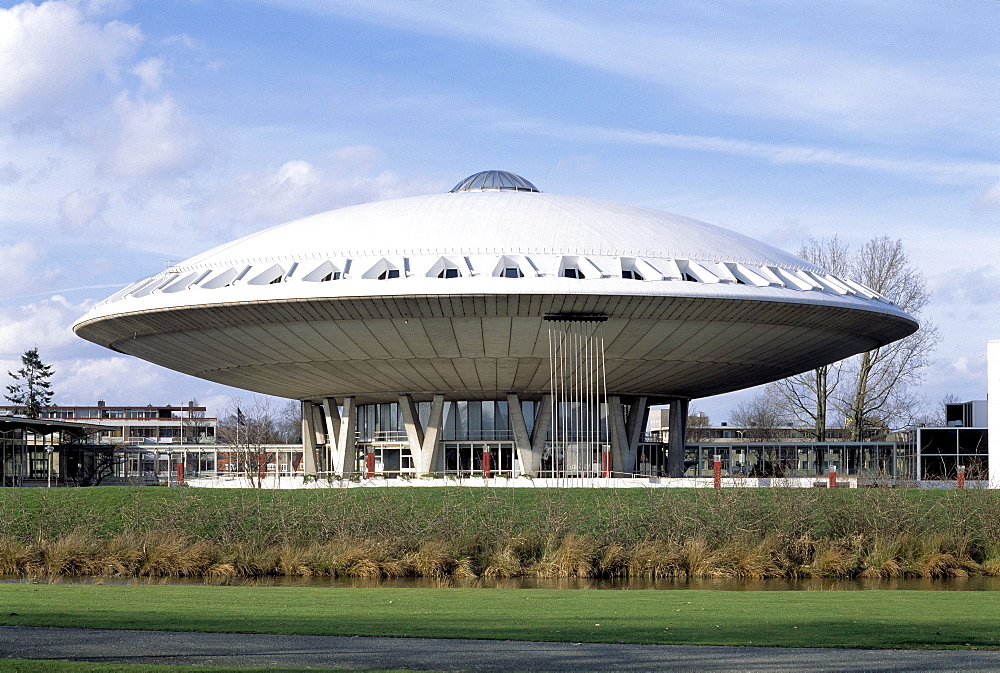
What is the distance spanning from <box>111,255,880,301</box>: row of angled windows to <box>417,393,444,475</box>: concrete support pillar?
8.39m

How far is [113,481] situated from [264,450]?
10.8 meters

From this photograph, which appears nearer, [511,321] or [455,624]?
[455,624]

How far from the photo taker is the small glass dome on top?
47.9 meters

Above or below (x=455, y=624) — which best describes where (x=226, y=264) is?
above

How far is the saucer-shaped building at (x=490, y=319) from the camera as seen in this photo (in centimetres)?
3516

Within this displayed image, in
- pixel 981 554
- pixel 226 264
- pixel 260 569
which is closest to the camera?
pixel 260 569

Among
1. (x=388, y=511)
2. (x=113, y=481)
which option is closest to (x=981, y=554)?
(x=388, y=511)

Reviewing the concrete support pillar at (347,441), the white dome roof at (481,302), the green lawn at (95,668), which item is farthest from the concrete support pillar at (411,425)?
the green lawn at (95,668)

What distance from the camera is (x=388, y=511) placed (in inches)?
1019

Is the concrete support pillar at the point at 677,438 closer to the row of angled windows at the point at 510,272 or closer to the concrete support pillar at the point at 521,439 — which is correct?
the concrete support pillar at the point at 521,439

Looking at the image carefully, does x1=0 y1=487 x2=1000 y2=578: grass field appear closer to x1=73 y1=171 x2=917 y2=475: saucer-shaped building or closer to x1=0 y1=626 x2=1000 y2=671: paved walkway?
x1=73 y1=171 x2=917 y2=475: saucer-shaped building

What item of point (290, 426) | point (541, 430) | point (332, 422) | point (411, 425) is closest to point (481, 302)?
point (541, 430)

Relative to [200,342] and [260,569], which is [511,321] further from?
[260,569]

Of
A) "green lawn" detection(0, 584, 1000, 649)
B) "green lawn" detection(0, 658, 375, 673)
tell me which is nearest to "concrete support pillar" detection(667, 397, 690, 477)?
"green lawn" detection(0, 584, 1000, 649)
